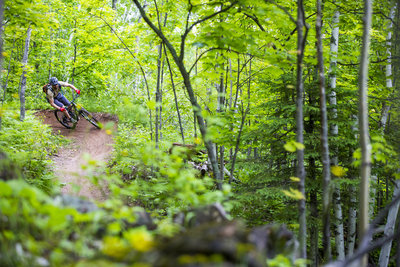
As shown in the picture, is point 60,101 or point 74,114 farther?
point 74,114

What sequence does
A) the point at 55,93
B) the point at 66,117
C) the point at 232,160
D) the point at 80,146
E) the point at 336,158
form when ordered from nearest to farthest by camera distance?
the point at 336,158, the point at 232,160, the point at 80,146, the point at 55,93, the point at 66,117

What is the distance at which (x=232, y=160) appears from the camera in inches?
251

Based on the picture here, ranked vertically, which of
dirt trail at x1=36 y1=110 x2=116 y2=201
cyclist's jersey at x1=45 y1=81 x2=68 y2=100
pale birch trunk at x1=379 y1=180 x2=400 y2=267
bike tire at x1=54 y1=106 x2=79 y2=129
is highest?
cyclist's jersey at x1=45 y1=81 x2=68 y2=100

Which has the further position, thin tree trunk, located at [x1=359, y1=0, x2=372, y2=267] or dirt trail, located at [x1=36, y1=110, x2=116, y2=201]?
dirt trail, located at [x1=36, y1=110, x2=116, y2=201]

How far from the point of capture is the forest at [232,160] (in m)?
1.47

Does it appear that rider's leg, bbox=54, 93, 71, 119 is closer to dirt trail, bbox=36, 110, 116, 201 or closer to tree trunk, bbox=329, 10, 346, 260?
dirt trail, bbox=36, 110, 116, 201

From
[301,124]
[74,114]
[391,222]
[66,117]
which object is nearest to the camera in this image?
[301,124]

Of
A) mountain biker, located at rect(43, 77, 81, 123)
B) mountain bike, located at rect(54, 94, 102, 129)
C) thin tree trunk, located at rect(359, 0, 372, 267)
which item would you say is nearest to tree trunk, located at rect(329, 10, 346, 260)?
thin tree trunk, located at rect(359, 0, 372, 267)

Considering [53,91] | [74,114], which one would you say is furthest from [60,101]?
[74,114]

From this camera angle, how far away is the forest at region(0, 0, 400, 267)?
147cm

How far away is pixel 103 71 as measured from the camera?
45.1 feet

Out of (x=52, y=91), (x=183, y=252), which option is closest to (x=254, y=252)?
(x=183, y=252)

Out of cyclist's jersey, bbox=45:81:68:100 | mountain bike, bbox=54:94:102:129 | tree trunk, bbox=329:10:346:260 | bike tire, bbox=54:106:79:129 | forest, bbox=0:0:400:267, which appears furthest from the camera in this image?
bike tire, bbox=54:106:79:129

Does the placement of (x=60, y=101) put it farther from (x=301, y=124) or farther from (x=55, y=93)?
(x=301, y=124)
